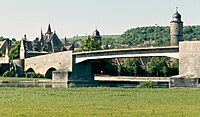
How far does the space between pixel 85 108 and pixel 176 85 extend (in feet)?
137

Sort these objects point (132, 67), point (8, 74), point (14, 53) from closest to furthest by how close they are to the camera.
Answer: point (8, 74) → point (132, 67) → point (14, 53)

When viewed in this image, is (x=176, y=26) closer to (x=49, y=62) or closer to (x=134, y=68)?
(x=134, y=68)

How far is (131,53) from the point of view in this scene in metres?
88.2

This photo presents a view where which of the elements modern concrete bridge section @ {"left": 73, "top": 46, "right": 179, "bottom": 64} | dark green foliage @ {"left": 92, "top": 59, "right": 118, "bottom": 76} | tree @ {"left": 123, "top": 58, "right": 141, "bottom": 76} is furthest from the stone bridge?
tree @ {"left": 123, "top": 58, "right": 141, "bottom": 76}

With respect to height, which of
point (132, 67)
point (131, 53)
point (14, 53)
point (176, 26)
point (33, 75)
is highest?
point (176, 26)

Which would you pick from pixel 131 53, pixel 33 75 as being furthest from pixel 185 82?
pixel 33 75

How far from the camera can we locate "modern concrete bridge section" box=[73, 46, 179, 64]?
263ft

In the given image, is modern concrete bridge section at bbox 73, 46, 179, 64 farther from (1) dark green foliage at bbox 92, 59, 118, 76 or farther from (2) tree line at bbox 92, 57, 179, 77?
(2) tree line at bbox 92, 57, 179, 77

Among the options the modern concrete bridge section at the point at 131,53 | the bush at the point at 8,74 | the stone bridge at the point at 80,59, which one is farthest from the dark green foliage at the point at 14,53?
the modern concrete bridge section at the point at 131,53

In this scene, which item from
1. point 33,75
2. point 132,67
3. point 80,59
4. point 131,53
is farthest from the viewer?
point 132,67

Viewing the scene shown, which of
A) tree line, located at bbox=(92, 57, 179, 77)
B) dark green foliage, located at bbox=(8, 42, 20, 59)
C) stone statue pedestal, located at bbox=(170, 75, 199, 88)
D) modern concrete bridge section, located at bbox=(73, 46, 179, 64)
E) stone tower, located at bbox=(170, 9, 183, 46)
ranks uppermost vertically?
stone tower, located at bbox=(170, 9, 183, 46)

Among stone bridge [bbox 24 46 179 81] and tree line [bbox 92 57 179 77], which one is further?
tree line [bbox 92 57 179 77]

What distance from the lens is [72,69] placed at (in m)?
102

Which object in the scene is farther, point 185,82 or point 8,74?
point 8,74
